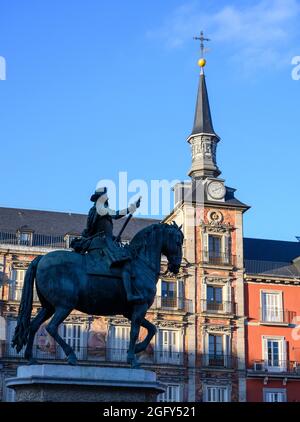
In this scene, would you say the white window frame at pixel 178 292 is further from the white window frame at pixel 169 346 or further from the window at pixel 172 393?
the window at pixel 172 393

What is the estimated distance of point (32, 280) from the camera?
1345cm

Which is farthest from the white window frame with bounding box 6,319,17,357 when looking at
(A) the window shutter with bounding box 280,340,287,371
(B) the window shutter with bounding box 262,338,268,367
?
(A) the window shutter with bounding box 280,340,287,371

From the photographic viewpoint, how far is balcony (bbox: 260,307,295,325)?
157 ft

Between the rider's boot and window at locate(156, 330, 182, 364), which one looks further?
window at locate(156, 330, 182, 364)

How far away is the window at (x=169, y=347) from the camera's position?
149 ft

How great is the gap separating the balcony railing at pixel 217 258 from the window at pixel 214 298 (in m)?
1.58

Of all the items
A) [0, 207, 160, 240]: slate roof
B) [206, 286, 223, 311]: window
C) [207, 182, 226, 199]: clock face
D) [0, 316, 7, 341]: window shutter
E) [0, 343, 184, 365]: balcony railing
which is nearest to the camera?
[0, 316, 7, 341]: window shutter

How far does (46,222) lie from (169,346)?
11.6 m

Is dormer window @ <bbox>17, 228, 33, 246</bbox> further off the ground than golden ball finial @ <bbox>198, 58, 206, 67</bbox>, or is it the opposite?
golden ball finial @ <bbox>198, 58, 206, 67</bbox>

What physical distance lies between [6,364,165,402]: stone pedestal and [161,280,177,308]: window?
33915 millimetres

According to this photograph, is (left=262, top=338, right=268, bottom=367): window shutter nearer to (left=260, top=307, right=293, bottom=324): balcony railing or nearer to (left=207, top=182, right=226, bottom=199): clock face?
(left=260, top=307, right=293, bottom=324): balcony railing
